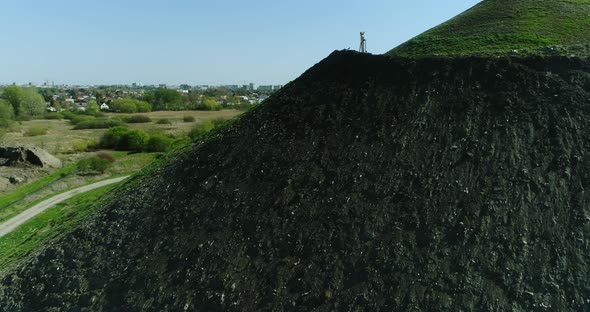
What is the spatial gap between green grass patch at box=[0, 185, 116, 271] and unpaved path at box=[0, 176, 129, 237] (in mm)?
655

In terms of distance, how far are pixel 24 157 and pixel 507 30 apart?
4418cm

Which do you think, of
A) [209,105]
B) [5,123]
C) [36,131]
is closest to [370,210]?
[36,131]

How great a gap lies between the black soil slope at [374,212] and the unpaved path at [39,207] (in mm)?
14701

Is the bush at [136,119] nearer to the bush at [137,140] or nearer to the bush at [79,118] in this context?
the bush at [79,118]

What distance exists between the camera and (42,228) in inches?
950

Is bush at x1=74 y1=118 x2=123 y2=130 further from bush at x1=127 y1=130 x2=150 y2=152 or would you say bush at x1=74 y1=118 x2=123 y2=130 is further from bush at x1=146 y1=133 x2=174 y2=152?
bush at x1=146 y1=133 x2=174 y2=152

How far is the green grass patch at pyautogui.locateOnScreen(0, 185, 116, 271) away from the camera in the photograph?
729 inches

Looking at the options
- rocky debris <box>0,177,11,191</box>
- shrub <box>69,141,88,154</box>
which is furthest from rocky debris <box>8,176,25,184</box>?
→ shrub <box>69,141,88,154</box>

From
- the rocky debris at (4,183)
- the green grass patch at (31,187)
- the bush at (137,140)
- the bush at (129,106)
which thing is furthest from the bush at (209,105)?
the rocky debris at (4,183)

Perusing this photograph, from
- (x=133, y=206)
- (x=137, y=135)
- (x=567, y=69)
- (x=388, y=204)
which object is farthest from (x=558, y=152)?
(x=137, y=135)

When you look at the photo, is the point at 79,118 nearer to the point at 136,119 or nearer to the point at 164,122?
the point at 136,119

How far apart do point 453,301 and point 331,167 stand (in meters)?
5.53

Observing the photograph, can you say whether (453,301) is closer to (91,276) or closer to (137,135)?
(91,276)

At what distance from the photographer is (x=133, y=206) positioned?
15711mm
